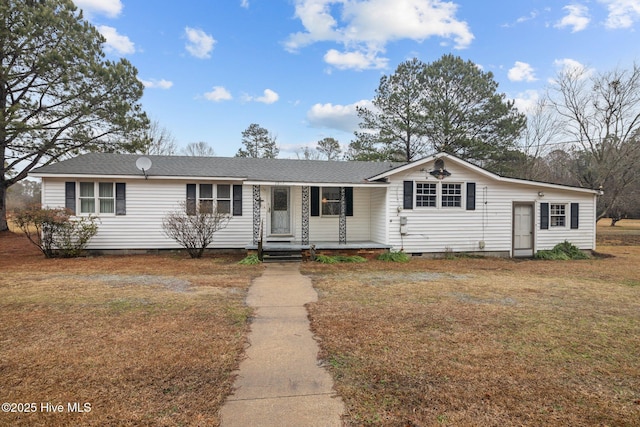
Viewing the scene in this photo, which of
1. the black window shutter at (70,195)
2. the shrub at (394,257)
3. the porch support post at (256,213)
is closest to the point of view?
the shrub at (394,257)

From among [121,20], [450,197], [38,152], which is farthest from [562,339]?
[38,152]

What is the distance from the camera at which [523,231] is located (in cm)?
1244

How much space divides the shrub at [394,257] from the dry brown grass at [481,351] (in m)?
3.26

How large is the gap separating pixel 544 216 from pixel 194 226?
13.0 metres

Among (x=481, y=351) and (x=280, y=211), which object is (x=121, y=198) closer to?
(x=280, y=211)

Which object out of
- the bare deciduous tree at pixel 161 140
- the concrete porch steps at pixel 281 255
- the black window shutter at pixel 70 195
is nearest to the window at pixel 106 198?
the black window shutter at pixel 70 195

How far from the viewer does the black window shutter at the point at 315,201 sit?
12764mm

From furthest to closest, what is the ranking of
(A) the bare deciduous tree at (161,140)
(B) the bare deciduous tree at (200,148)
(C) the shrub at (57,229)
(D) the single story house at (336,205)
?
1. (B) the bare deciduous tree at (200,148)
2. (A) the bare deciduous tree at (161,140)
3. (D) the single story house at (336,205)
4. (C) the shrub at (57,229)

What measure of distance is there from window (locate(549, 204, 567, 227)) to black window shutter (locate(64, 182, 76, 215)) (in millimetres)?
17747

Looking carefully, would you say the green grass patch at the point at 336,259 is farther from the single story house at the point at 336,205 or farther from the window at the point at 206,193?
the window at the point at 206,193

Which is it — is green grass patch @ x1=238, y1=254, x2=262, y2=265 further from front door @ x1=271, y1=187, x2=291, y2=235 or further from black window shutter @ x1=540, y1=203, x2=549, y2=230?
black window shutter @ x1=540, y1=203, x2=549, y2=230

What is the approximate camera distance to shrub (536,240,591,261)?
12.0m

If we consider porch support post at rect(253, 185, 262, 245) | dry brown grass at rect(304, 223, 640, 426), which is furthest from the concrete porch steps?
dry brown grass at rect(304, 223, 640, 426)

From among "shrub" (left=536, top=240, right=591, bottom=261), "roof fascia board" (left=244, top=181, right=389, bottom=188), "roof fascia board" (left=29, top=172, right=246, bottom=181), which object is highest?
"roof fascia board" (left=29, top=172, right=246, bottom=181)
